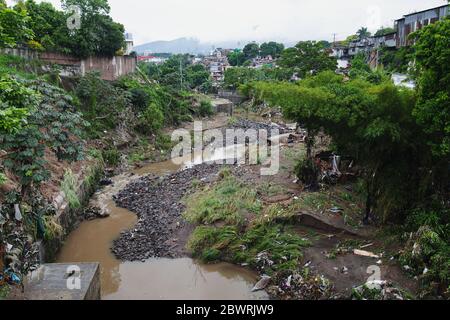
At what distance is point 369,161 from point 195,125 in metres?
21.7

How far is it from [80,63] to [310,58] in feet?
57.8

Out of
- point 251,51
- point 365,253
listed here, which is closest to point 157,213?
point 365,253

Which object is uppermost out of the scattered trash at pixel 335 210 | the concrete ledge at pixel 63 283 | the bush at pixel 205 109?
the bush at pixel 205 109

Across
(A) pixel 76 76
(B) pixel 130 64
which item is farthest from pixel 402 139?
(B) pixel 130 64

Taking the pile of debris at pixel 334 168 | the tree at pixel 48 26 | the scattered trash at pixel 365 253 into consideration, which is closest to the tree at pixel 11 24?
the scattered trash at pixel 365 253

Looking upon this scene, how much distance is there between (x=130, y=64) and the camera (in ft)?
101

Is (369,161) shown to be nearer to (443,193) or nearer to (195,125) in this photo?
(443,193)

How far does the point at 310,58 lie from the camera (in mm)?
30547

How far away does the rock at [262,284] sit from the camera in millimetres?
9008

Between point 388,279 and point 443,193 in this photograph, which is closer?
point 388,279

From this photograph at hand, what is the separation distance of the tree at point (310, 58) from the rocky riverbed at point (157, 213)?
632 inches

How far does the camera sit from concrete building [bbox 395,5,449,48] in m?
23.4

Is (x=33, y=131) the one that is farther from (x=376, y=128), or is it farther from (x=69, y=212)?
(x=376, y=128)

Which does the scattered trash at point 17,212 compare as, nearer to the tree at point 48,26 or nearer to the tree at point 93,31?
the tree at point 48,26
